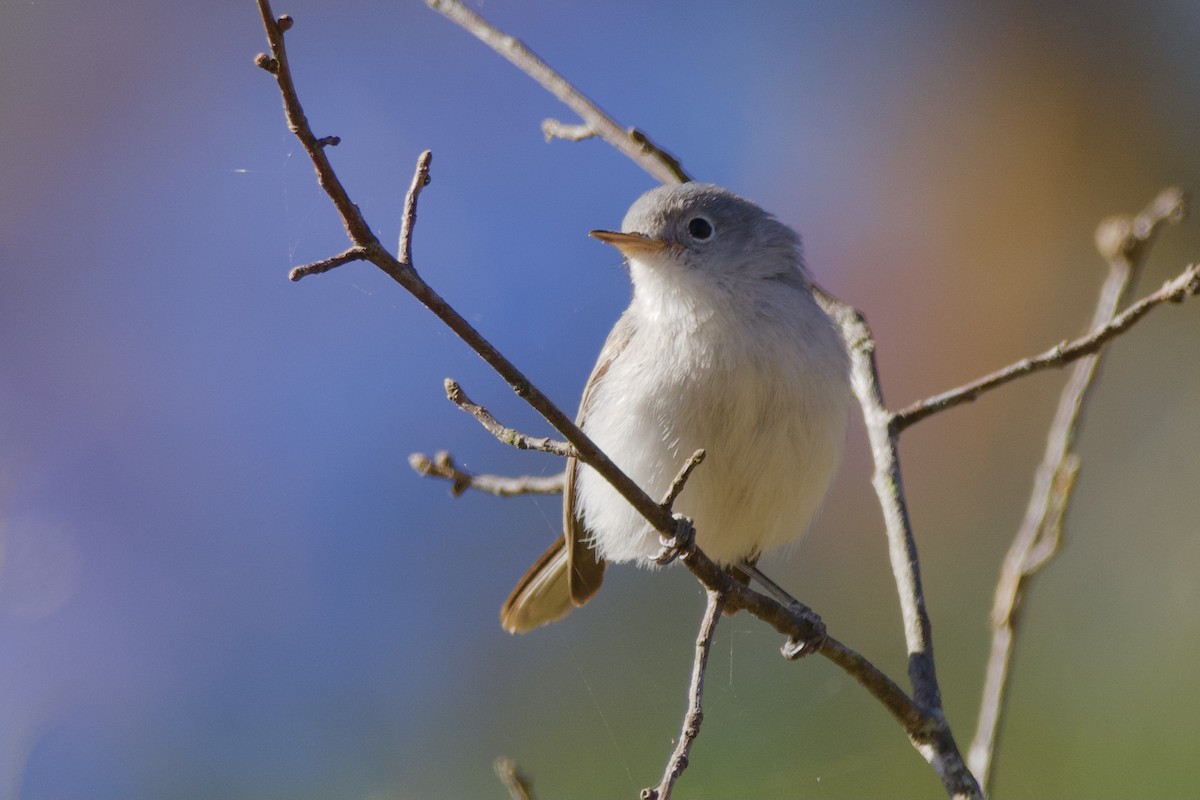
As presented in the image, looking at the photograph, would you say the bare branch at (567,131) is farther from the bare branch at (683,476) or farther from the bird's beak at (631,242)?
the bare branch at (683,476)

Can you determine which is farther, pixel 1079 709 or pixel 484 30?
pixel 1079 709

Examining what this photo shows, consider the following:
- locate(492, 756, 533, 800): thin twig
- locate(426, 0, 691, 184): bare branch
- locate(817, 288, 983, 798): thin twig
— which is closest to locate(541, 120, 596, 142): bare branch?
locate(426, 0, 691, 184): bare branch

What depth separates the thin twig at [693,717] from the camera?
197 centimetres

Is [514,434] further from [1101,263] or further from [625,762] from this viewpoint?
[1101,263]

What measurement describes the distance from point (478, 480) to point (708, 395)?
2.61 ft

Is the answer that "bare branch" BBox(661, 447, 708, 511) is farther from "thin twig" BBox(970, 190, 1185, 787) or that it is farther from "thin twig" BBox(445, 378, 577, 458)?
"thin twig" BBox(970, 190, 1185, 787)

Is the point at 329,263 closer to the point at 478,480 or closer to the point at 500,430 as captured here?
the point at 500,430

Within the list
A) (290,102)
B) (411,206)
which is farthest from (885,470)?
(290,102)

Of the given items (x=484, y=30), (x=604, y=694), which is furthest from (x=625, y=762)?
(x=484, y=30)

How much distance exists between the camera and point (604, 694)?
4262 millimetres

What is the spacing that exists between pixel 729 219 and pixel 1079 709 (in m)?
1.84

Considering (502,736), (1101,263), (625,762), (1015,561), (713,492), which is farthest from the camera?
(1101,263)

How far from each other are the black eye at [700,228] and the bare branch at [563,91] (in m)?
0.16

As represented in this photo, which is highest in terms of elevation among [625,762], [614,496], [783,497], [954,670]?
[614,496]
